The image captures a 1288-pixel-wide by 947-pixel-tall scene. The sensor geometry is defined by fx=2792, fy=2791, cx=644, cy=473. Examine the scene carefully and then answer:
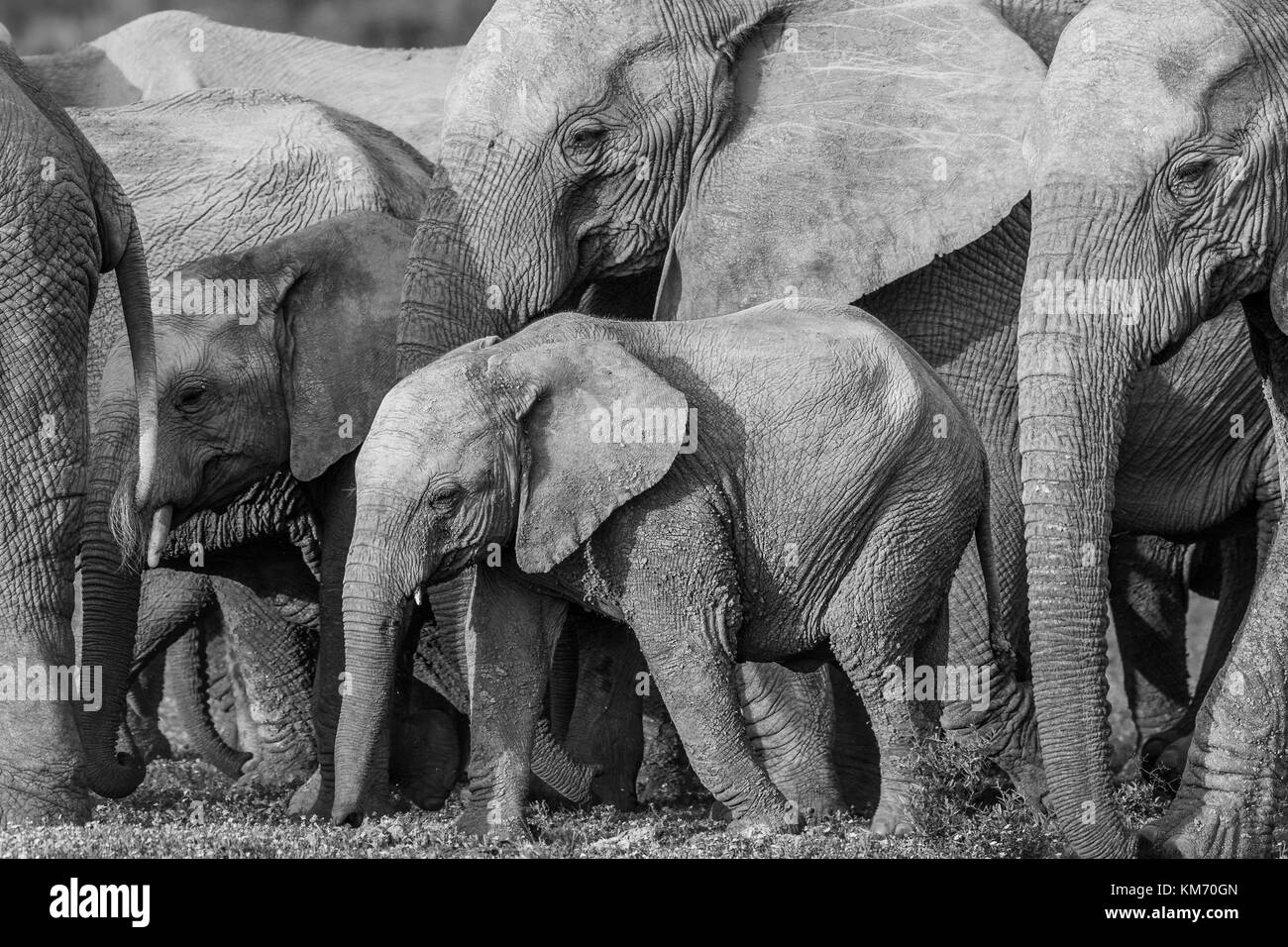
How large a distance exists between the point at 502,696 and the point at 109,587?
1.76m

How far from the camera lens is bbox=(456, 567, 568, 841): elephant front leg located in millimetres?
8383

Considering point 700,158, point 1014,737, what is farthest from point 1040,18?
point 1014,737

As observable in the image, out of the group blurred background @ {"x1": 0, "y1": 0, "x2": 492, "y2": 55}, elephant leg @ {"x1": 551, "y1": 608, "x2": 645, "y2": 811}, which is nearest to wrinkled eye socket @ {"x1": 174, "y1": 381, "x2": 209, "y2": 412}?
elephant leg @ {"x1": 551, "y1": 608, "x2": 645, "y2": 811}

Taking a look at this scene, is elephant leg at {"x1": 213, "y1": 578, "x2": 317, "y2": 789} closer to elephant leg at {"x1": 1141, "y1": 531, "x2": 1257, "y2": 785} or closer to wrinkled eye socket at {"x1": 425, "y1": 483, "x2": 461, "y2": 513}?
wrinkled eye socket at {"x1": 425, "y1": 483, "x2": 461, "y2": 513}

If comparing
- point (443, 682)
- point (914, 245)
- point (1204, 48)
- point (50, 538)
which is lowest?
point (443, 682)

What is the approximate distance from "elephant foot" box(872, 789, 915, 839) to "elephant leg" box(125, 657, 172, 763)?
413cm

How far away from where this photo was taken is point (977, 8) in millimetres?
9922

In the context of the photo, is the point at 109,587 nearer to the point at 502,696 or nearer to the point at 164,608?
the point at 164,608

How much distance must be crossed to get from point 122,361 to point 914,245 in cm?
273

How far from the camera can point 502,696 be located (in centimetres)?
845
